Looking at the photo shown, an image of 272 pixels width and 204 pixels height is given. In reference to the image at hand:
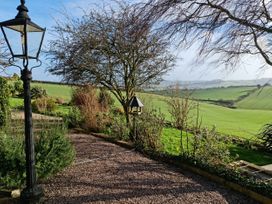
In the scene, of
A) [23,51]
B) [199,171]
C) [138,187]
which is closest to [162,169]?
[199,171]

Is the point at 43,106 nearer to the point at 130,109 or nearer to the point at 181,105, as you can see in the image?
the point at 130,109

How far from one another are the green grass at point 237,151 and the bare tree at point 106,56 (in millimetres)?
1712

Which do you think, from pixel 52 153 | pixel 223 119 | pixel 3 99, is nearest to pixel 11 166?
pixel 52 153

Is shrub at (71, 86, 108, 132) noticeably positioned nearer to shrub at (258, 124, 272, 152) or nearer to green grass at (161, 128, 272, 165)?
green grass at (161, 128, 272, 165)

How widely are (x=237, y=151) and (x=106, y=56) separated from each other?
5.37m

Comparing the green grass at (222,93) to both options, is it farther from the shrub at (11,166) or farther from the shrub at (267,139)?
the shrub at (11,166)

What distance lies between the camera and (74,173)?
6.00 metres

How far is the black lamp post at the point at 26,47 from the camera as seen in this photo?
4047 mm

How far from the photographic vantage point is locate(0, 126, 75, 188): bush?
4.95 metres

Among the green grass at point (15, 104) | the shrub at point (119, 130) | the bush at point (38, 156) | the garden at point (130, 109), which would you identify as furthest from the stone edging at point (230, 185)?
the green grass at point (15, 104)

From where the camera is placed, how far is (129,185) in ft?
17.5

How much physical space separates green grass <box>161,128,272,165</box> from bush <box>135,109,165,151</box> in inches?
18.1

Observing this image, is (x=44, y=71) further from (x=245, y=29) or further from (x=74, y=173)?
(x=245, y=29)

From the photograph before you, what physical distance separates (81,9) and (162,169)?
6891 mm
